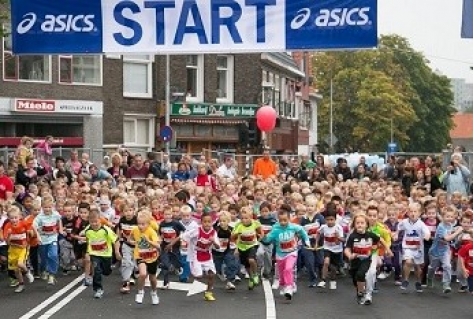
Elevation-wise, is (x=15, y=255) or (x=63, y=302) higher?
(x=15, y=255)

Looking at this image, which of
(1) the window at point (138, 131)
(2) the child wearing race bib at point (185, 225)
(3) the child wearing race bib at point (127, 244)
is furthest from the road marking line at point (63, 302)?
(1) the window at point (138, 131)

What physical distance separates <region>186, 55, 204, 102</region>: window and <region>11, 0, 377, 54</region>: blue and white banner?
30122 mm

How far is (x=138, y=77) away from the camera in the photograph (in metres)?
40.8

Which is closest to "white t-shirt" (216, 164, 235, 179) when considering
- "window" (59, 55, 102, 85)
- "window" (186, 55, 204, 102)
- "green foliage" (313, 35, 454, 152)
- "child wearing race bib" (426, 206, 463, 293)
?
"child wearing race bib" (426, 206, 463, 293)

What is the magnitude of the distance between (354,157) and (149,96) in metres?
8.82

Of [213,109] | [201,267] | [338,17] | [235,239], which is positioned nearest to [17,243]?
[201,267]

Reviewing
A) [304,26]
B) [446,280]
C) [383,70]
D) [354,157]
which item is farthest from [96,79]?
[383,70]

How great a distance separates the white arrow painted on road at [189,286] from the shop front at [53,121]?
763 inches

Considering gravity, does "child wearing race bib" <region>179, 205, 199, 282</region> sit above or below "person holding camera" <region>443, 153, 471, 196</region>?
below

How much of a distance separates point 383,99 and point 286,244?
68.2 metres

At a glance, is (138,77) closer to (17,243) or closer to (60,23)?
(17,243)

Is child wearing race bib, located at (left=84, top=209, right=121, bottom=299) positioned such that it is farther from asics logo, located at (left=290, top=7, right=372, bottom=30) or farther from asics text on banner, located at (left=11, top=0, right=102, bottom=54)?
asics logo, located at (left=290, top=7, right=372, bottom=30)

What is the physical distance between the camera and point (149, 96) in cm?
4088

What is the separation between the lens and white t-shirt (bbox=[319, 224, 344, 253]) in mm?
16891
